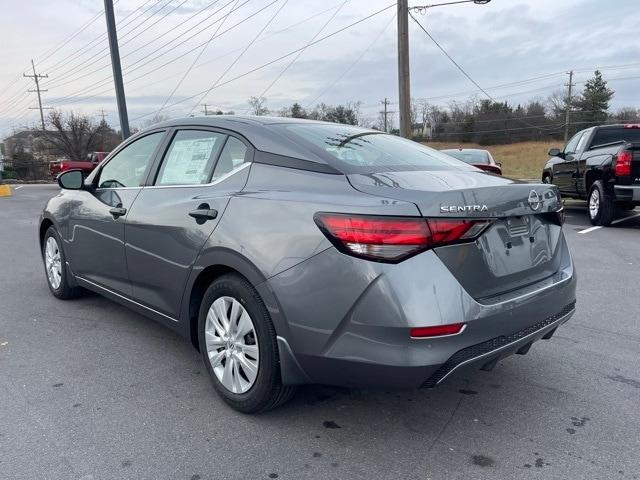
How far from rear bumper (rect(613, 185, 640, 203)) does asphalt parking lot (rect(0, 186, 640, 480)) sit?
18.1ft

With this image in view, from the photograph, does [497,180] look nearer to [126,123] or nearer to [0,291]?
[0,291]

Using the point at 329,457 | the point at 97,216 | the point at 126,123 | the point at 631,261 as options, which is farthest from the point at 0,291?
the point at 126,123

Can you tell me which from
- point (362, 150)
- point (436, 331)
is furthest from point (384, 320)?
point (362, 150)

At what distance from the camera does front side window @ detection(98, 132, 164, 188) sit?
3.92 meters

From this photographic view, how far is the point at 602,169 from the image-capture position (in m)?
9.67

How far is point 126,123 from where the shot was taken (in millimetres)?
15086

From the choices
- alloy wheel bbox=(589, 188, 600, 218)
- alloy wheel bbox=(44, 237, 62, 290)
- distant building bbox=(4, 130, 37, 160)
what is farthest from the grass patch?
distant building bbox=(4, 130, 37, 160)

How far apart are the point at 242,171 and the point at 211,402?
1.38 metres

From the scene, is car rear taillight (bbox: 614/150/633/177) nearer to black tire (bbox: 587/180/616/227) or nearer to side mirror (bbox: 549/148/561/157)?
black tire (bbox: 587/180/616/227)

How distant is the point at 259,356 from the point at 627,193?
27.8ft

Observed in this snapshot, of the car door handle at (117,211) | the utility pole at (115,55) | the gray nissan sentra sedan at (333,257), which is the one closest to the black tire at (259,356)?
the gray nissan sentra sedan at (333,257)

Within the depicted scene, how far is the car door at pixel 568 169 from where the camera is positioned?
435 inches

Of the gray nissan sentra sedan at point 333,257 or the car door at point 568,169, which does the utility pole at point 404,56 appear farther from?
the gray nissan sentra sedan at point 333,257

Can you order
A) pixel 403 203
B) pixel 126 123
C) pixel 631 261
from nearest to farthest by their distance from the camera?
pixel 403 203, pixel 631 261, pixel 126 123
